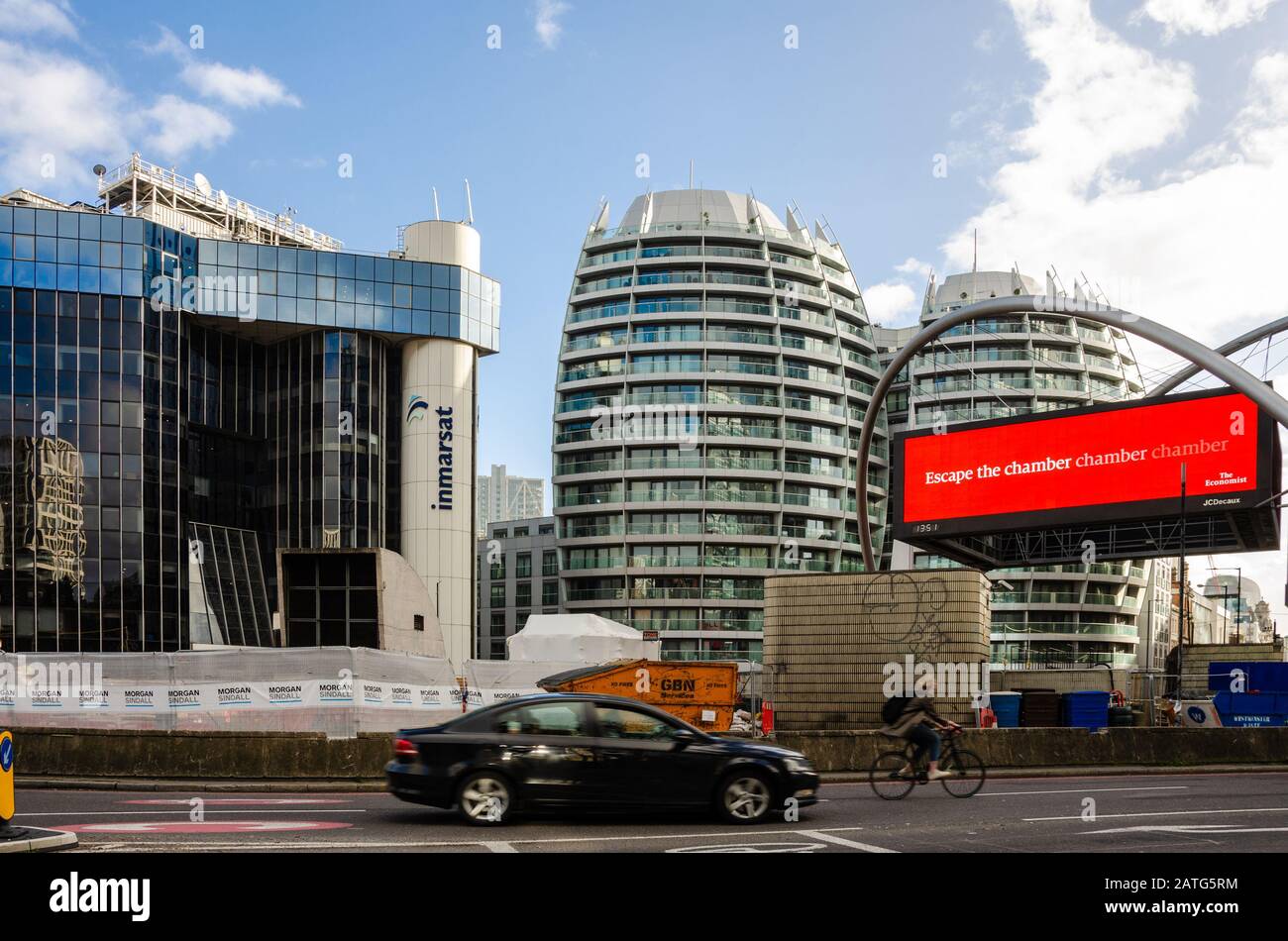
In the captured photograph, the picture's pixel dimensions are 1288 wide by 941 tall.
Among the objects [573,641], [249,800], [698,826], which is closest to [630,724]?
[698,826]

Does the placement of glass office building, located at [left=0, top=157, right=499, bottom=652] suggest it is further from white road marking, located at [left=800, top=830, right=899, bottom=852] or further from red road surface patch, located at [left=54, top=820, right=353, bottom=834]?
white road marking, located at [left=800, top=830, right=899, bottom=852]

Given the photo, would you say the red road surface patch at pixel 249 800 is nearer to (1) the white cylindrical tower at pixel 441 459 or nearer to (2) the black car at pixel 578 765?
(2) the black car at pixel 578 765

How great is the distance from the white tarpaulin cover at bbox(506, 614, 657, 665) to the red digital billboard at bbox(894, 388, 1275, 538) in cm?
1456

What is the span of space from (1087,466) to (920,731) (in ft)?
79.3

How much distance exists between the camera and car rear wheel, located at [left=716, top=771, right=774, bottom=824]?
43.3 ft

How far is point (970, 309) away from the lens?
121 feet

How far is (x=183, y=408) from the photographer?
66938 mm

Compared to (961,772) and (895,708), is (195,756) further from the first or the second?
(961,772)

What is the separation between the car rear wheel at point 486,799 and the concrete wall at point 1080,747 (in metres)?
9.36
